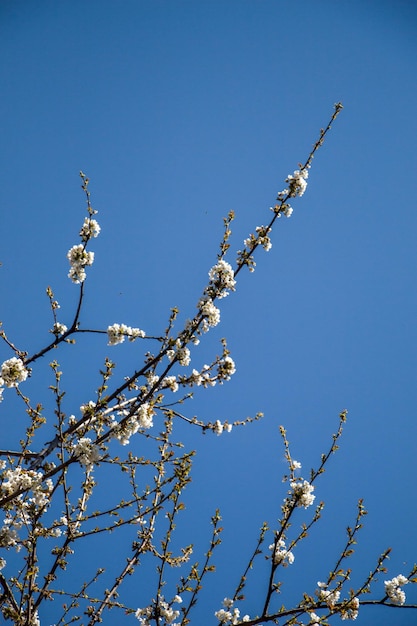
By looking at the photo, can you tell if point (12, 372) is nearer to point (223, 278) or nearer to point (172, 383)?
point (172, 383)

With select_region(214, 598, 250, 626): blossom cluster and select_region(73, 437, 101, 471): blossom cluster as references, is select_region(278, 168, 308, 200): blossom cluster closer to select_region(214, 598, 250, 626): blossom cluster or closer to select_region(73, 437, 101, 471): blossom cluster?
select_region(73, 437, 101, 471): blossom cluster

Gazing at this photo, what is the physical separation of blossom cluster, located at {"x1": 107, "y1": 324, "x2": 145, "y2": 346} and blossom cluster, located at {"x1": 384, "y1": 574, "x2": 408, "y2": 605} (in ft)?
12.2

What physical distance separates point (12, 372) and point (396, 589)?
4.52 metres

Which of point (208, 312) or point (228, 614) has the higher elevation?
point (208, 312)

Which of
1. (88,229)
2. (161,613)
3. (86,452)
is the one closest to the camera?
(86,452)

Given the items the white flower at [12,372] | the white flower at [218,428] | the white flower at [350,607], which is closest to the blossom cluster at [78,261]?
the white flower at [12,372]

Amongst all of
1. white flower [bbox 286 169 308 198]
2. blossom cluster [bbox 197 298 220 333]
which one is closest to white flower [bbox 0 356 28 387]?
blossom cluster [bbox 197 298 220 333]

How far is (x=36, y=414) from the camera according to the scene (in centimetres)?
415

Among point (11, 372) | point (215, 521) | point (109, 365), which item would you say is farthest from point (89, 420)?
point (215, 521)

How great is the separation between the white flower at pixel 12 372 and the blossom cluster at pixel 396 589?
4319 millimetres

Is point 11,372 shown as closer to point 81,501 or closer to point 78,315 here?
point 78,315

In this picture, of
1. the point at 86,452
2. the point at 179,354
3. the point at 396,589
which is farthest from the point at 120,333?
the point at 396,589

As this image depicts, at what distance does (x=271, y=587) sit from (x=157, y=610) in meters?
1.41

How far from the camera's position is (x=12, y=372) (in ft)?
13.2
